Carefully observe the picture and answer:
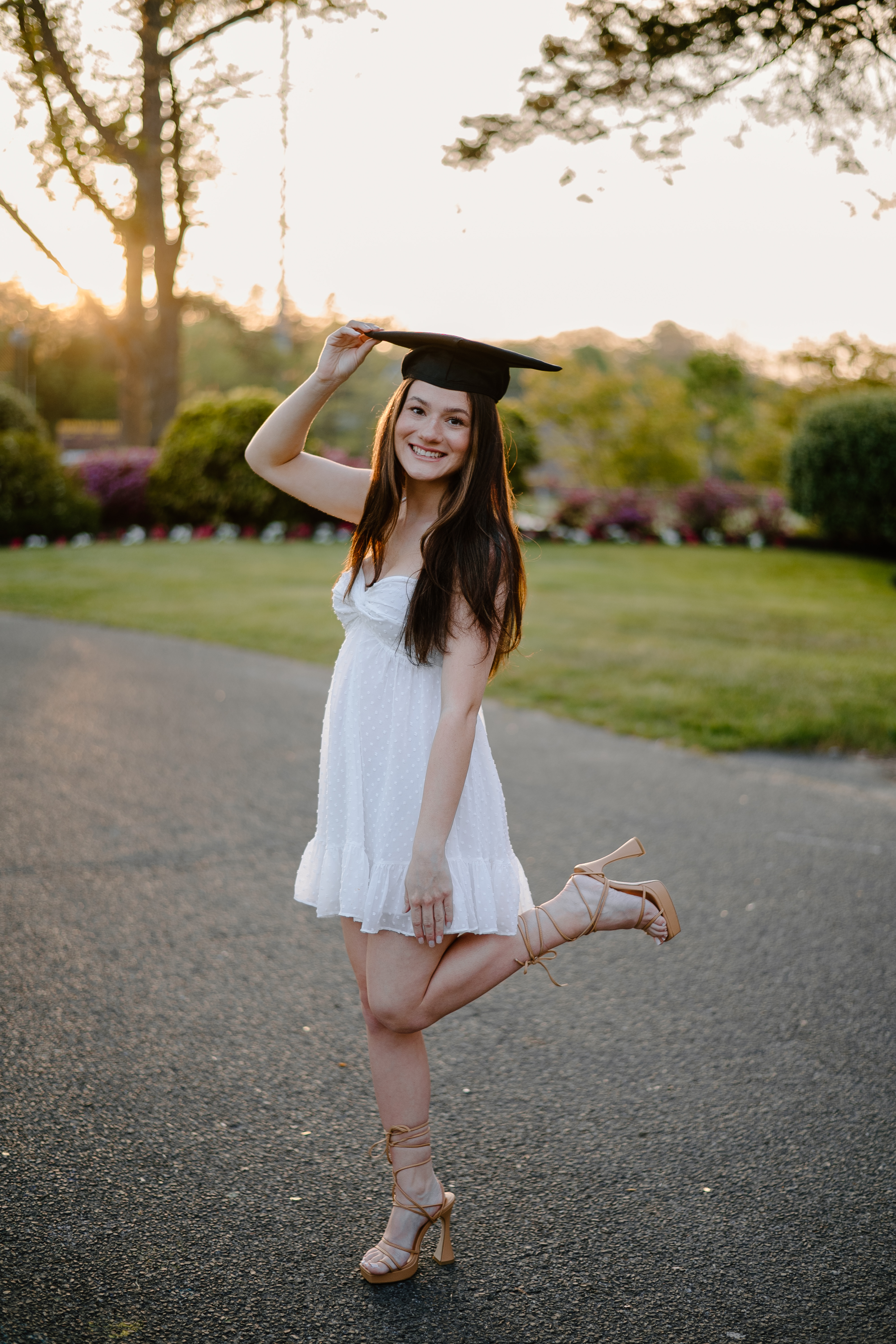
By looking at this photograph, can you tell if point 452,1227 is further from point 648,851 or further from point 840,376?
point 840,376

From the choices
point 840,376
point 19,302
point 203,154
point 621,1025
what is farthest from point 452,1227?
point 19,302

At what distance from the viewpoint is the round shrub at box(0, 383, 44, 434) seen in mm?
18266

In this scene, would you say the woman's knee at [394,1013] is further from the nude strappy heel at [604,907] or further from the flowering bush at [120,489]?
the flowering bush at [120,489]

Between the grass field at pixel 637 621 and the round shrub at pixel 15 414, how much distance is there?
434cm

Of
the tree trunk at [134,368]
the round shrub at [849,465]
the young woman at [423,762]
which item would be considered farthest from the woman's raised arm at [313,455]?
the tree trunk at [134,368]

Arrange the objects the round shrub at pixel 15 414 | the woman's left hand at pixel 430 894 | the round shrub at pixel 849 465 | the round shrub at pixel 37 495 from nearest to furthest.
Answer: the woman's left hand at pixel 430 894, the round shrub at pixel 849 465, the round shrub at pixel 37 495, the round shrub at pixel 15 414

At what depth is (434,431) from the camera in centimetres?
226

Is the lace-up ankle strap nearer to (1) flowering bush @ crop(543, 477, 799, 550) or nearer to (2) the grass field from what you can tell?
(2) the grass field

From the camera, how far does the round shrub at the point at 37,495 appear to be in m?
16.0

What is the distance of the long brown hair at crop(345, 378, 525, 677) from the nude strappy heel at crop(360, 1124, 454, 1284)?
Answer: 1032 millimetres

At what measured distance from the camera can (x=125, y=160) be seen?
4156mm

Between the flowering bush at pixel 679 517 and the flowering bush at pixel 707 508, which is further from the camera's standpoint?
the flowering bush at pixel 707 508

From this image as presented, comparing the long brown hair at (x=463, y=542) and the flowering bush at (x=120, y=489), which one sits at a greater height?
the flowering bush at (x=120, y=489)

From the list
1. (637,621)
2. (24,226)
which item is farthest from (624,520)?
(24,226)
